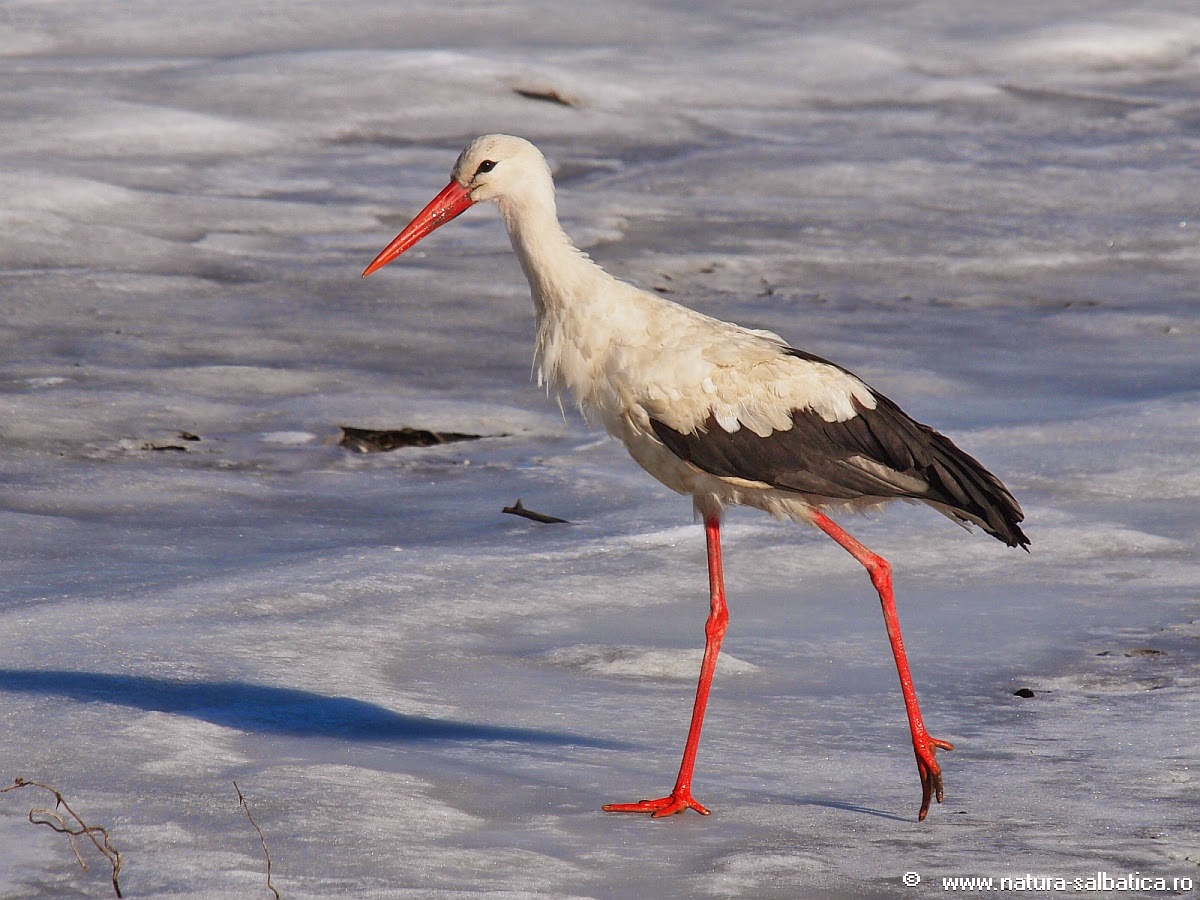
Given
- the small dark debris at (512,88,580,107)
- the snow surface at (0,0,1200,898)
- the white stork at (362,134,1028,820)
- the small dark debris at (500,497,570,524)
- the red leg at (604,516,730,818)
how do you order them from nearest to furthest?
the snow surface at (0,0,1200,898), the red leg at (604,516,730,818), the white stork at (362,134,1028,820), the small dark debris at (500,497,570,524), the small dark debris at (512,88,580,107)

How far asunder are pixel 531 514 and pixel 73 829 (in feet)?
11.3

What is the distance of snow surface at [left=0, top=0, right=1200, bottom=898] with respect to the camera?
13.9 ft

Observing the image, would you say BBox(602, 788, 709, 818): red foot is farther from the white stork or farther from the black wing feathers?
the black wing feathers

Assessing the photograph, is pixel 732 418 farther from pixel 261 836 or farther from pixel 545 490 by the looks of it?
pixel 545 490

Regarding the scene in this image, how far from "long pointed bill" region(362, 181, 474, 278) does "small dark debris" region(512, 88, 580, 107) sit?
10.5m

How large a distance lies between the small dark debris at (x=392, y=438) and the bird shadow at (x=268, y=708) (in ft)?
10.4

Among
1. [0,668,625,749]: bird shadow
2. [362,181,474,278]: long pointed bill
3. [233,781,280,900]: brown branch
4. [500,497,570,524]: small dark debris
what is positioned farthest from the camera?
[500,497,570,524]: small dark debris

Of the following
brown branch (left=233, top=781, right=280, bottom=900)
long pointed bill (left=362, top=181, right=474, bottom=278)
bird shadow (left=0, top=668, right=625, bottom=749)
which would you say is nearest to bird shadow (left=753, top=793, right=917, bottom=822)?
bird shadow (left=0, top=668, right=625, bottom=749)

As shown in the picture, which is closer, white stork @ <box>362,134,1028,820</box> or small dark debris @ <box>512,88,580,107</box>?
white stork @ <box>362,134,1028,820</box>

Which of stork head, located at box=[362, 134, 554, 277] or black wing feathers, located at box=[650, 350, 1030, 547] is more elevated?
stork head, located at box=[362, 134, 554, 277]

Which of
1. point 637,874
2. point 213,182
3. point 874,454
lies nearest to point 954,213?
point 213,182

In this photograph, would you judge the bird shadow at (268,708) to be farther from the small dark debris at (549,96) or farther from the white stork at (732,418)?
the small dark debris at (549,96)

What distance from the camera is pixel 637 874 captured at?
12.8 feet

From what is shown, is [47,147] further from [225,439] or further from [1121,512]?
[1121,512]
